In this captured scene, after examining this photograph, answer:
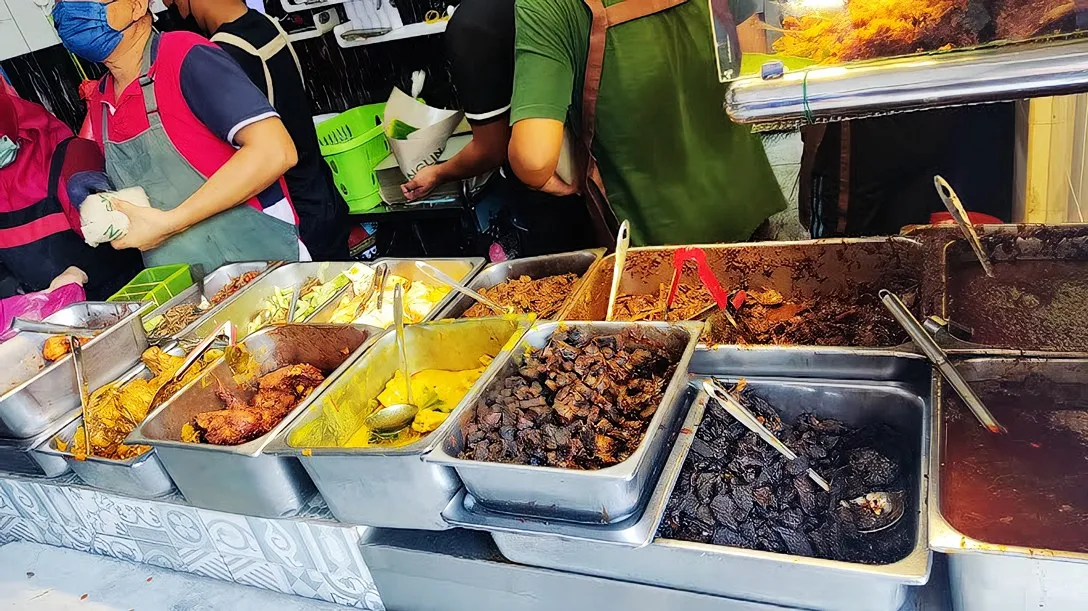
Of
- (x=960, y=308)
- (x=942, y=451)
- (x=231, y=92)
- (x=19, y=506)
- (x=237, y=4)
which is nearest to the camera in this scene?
(x=942, y=451)

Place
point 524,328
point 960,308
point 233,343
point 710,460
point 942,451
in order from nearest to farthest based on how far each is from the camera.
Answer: point 942,451 → point 710,460 → point 960,308 → point 524,328 → point 233,343

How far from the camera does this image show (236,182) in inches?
108

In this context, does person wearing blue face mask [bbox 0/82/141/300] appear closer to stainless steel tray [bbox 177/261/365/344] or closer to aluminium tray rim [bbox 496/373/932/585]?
stainless steel tray [bbox 177/261/365/344]

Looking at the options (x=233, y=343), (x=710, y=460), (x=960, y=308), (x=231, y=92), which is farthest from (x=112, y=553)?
(x=960, y=308)

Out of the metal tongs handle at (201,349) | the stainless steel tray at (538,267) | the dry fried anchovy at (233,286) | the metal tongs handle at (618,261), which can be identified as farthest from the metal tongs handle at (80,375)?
the metal tongs handle at (618,261)

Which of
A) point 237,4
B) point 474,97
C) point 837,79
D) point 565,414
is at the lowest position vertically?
point 565,414

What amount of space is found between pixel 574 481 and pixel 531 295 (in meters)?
1.02

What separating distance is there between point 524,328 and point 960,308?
1027 millimetres

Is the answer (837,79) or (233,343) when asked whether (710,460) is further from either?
(233,343)

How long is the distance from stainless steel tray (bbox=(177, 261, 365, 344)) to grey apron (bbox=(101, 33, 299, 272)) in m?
0.37

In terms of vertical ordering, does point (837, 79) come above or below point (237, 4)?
below

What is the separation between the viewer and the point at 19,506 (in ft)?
7.16

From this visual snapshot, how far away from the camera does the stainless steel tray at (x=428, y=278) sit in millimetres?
2178

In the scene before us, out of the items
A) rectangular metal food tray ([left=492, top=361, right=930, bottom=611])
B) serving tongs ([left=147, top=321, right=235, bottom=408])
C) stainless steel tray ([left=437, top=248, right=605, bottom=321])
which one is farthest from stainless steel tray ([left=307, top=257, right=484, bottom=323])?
rectangular metal food tray ([left=492, top=361, right=930, bottom=611])
